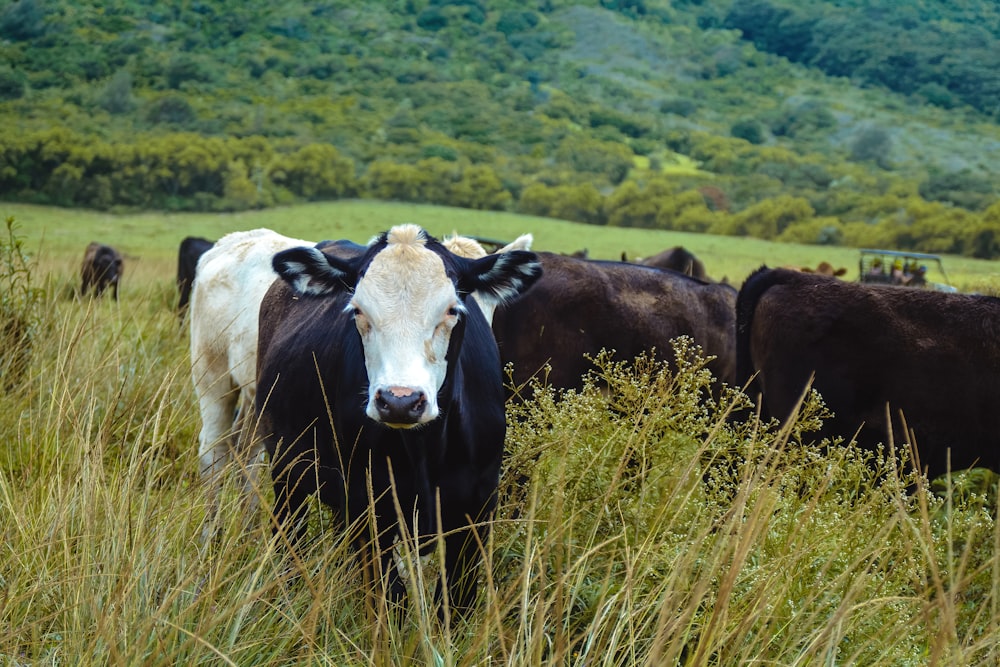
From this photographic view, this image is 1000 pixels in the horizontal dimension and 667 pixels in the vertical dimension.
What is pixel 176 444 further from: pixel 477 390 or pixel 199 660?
pixel 199 660

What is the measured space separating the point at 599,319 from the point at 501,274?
323cm

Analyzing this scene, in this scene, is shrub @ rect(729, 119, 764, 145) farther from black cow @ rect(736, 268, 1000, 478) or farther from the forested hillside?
black cow @ rect(736, 268, 1000, 478)

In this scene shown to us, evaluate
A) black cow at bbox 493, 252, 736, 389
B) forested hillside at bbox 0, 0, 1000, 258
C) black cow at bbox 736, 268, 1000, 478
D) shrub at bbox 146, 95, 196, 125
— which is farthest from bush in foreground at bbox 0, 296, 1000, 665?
shrub at bbox 146, 95, 196, 125

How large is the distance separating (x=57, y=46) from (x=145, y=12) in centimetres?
2046

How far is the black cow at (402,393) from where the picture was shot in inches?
138

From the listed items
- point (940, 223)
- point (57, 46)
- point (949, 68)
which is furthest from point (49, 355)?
point (949, 68)

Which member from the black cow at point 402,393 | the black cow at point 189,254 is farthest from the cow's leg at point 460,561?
the black cow at point 189,254

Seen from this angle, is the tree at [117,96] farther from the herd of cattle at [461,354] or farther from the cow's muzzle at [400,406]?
the cow's muzzle at [400,406]

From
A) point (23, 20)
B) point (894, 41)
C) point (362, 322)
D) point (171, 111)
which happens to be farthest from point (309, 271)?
point (894, 41)

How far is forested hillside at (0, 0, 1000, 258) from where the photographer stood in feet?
218

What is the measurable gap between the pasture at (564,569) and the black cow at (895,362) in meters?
1.97

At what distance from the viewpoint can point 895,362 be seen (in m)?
5.75

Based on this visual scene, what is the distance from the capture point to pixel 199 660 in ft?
8.17

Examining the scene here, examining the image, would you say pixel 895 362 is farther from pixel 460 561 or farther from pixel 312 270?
pixel 312 270
